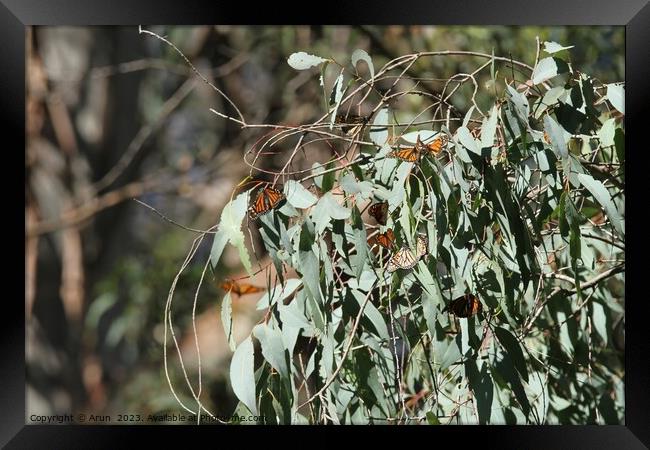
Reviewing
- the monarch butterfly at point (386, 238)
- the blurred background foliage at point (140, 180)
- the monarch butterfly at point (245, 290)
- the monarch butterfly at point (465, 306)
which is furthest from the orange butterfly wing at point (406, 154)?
the blurred background foliage at point (140, 180)

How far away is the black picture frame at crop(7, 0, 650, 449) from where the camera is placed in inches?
49.8

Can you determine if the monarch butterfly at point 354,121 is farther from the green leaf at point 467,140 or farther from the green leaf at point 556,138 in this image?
the green leaf at point 556,138

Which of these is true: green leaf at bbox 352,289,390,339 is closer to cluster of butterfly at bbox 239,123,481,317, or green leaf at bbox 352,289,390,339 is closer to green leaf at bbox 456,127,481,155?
cluster of butterfly at bbox 239,123,481,317

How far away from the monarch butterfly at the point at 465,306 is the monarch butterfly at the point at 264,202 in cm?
29

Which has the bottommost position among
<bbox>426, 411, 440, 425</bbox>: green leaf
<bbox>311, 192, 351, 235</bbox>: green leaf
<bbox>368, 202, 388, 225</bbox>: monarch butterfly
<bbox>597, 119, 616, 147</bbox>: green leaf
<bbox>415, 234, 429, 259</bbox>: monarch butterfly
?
<bbox>426, 411, 440, 425</bbox>: green leaf

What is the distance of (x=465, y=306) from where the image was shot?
3.71 ft

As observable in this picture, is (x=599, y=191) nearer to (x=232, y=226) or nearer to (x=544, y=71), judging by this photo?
(x=544, y=71)

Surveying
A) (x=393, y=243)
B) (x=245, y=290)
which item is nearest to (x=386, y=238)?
(x=393, y=243)

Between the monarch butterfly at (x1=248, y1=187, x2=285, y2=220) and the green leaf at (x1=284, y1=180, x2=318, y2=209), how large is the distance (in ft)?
0.06

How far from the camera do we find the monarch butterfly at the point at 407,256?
1.12 metres

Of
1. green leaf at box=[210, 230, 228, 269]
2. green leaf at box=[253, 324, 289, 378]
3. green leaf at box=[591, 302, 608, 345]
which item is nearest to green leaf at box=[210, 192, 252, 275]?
green leaf at box=[210, 230, 228, 269]

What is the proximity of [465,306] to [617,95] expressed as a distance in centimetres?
44
